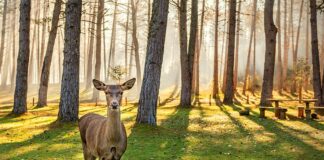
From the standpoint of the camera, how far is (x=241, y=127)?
755 inches

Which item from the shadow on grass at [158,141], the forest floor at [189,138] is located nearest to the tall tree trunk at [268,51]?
the forest floor at [189,138]

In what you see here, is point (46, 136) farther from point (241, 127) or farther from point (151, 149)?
point (241, 127)

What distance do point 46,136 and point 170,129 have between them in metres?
4.90

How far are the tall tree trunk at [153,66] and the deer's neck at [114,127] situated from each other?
899 cm

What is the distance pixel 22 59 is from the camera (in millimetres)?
22469

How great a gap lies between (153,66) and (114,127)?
30.2 ft

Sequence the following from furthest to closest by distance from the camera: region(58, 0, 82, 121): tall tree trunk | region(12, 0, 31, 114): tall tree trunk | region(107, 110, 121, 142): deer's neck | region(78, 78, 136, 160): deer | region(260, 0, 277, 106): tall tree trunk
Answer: region(260, 0, 277, 106): tall tree trunk → region(12, 0, 31, 114): tall tree trunk → region(58, 0, 82, 121): tall tree trunk → region(107, 110, 121, 142): deer's neck → region(78, 78, 136, 160): deer

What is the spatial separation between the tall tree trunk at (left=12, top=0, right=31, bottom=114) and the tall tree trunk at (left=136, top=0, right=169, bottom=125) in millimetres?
7815

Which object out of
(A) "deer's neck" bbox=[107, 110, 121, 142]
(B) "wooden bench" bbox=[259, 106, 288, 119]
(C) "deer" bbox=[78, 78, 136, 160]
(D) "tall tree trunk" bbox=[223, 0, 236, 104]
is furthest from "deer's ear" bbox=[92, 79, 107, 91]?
(D) "tall tree trunk" bbox=[223, 0, 236, 104]

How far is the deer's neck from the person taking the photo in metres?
8.27

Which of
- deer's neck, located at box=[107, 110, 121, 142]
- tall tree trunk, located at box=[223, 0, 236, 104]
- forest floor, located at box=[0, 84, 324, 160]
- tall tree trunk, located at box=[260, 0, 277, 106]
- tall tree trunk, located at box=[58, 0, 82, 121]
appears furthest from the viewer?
tall tree trunk, located at box=[223, 0, 236, 104]

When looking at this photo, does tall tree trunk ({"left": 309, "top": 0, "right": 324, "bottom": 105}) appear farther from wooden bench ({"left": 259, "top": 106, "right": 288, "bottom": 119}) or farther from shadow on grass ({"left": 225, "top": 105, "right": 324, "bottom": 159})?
shadow on grass ({"left": 225, "top": 105, "right": 324, "bottom": 159})

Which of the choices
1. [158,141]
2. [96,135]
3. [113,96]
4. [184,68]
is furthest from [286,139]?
[184,68]

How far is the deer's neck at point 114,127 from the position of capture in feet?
27.1
